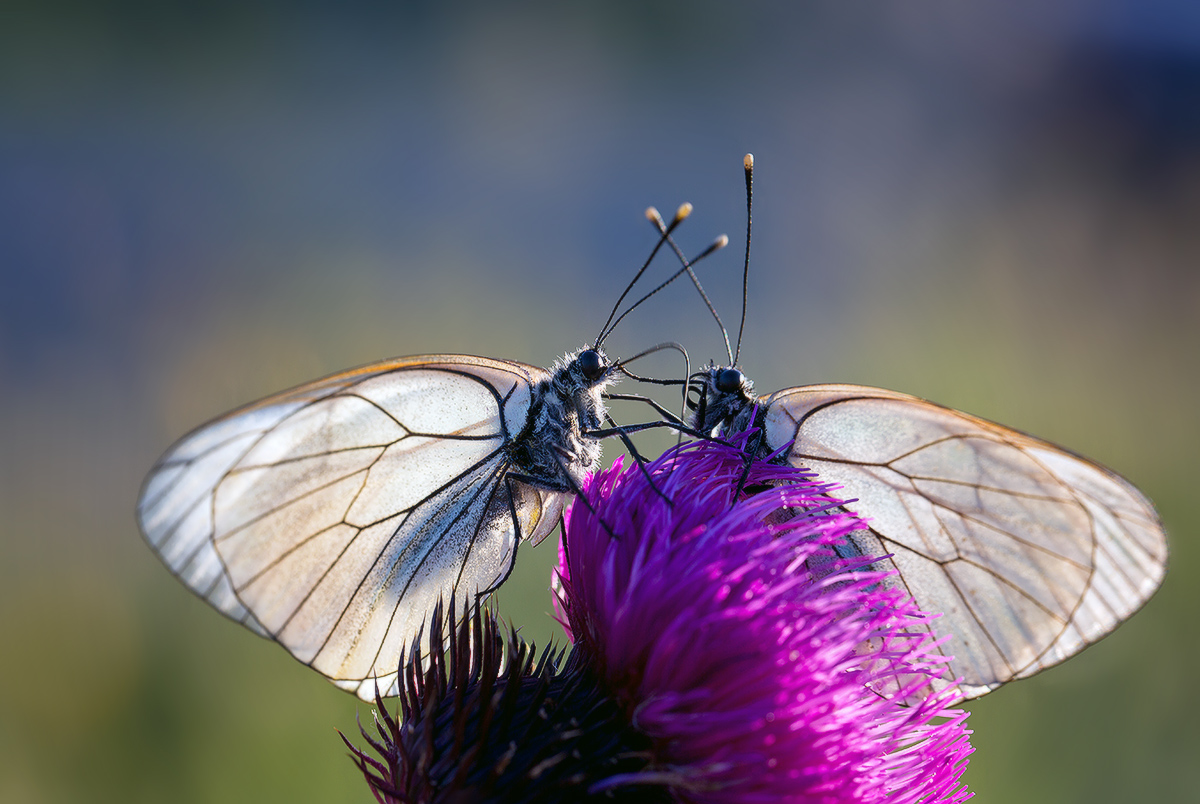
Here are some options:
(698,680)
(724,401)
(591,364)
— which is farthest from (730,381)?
(698,680)

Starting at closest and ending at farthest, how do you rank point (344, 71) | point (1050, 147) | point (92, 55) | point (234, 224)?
point (234, 224)
point (92, 55)
point (344, 71)
point (1050, 147)

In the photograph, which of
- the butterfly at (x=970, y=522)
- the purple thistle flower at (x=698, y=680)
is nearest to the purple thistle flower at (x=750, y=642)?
the purple thistle flower at (x=698, y=680)

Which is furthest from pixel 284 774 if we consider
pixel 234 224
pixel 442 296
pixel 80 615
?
pixel 234 224

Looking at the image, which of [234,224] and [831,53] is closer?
[234,224]

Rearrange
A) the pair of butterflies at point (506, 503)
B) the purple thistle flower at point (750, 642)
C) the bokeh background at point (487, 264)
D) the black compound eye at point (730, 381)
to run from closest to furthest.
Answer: the purple thistle flower at point (750, 642)
the pair of butterflies at point (506, 503)
the black compound eye at point (730, 381)
the bokeh background at point (487, 264)

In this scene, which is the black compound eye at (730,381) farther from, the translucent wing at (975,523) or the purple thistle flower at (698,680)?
the purple thistle flower at (698,680)

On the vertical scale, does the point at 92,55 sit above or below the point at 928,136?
above

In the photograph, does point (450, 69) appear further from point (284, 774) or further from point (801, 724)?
point (801, 724)
